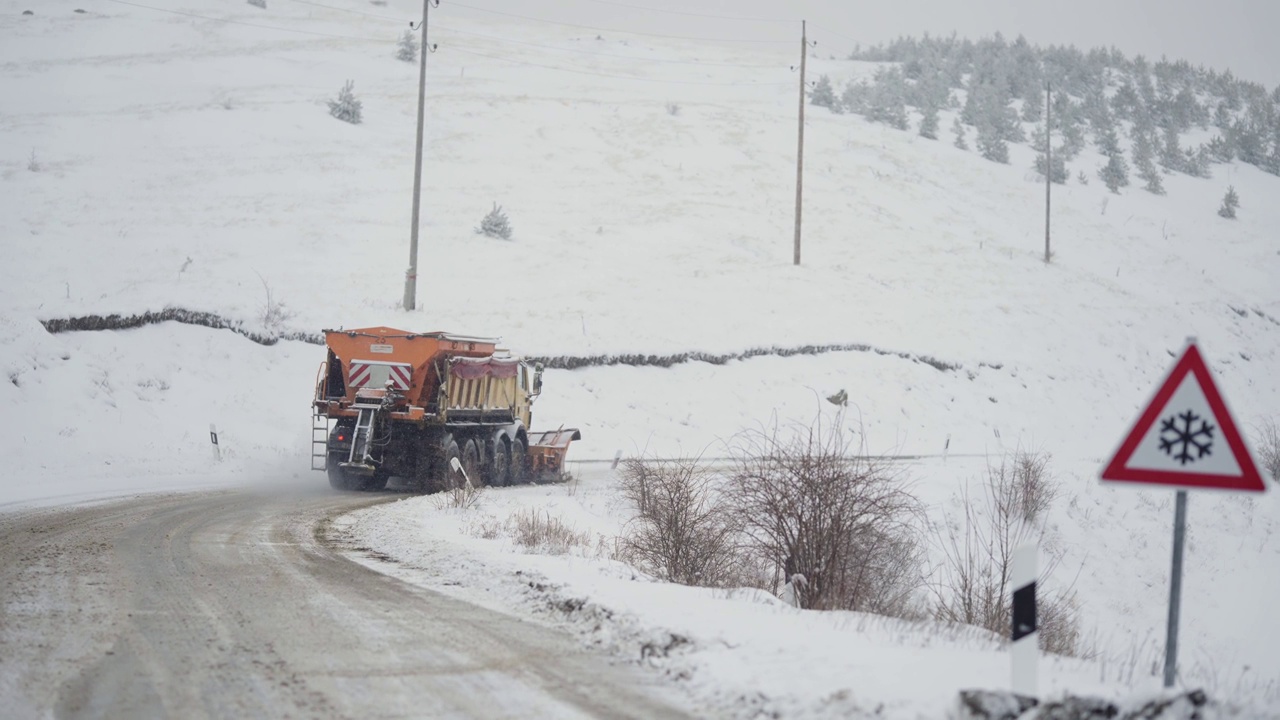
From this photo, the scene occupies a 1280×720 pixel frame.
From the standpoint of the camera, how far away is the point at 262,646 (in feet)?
21.7

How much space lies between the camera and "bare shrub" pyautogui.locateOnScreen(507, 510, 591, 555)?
11414 millimetres

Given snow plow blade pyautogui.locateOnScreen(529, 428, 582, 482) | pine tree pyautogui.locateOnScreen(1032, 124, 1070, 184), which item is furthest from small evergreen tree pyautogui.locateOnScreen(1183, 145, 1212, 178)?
snow plow blade pyautogui.locateOnScreen(529, 428, 582, 482)

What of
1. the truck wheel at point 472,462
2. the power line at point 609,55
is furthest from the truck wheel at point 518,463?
the power line at point 609,55

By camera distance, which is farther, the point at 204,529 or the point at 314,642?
the point at 204,529

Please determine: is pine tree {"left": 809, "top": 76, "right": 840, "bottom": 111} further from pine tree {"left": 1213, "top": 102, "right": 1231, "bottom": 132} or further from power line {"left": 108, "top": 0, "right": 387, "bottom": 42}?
pine tree {"left": 1213, "top": 102, "right": 1231, "bottom": 132}

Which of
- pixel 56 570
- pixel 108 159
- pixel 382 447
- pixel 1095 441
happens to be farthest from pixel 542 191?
pixel 56 570

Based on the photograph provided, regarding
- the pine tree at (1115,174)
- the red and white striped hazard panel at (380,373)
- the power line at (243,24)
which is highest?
Answer: the power line at (243,24)

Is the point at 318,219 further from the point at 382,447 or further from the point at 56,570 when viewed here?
the point at 56,570

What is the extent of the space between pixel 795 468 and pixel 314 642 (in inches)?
233

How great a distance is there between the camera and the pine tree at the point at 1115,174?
69375 mm

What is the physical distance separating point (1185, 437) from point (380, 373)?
16145 millimetres

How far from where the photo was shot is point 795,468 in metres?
11.2

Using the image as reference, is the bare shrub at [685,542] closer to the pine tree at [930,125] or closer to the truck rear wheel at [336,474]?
the truck rear wheel at [336,474]

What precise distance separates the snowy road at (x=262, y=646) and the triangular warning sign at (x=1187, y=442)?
265 centimetres
